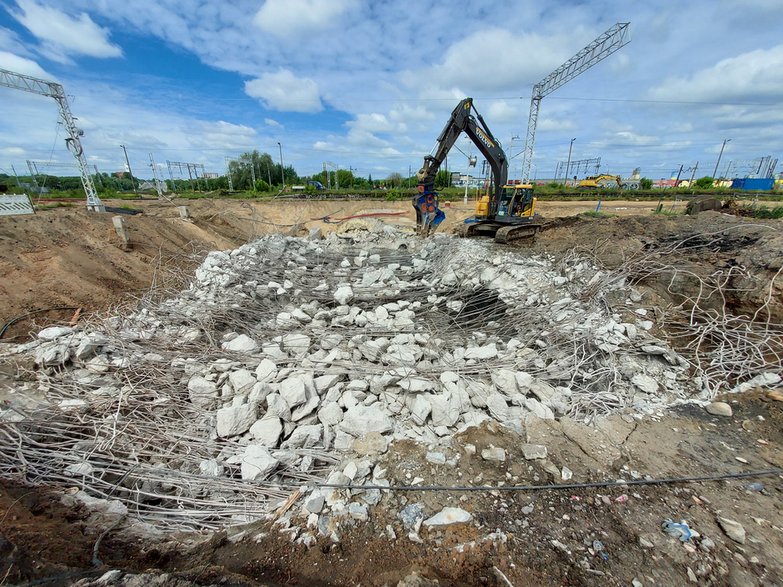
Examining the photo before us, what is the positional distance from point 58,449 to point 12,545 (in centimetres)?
156

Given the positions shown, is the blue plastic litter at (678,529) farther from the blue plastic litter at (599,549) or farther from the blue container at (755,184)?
the blue container at (755,184)

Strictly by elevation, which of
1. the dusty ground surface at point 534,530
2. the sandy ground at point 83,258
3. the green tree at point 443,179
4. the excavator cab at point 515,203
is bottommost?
the dusty ground surface at point 534,530

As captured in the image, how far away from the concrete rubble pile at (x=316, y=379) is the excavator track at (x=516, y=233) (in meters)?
3.25

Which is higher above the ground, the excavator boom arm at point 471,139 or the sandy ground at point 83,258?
the excavator boom arm at point 471,139

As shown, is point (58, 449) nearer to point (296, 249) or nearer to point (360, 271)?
point (360, 271)

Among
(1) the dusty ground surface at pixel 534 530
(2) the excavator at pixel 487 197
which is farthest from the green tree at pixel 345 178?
(1) the dusty ground surface at pixel 534 530

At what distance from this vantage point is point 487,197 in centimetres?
1114

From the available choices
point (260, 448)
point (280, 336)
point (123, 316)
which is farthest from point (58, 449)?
point (123, 316)

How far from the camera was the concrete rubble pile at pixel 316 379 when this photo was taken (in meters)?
2.72

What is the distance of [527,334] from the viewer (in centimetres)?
463

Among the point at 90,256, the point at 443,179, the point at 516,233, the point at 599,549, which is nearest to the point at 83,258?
the point at 90,256

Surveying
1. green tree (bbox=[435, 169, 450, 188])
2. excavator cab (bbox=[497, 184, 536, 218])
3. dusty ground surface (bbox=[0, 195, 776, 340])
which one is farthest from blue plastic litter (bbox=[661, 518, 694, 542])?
green tree (bbox=[435, 169, 450, 188])

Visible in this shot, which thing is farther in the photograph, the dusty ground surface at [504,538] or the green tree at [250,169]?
the green tree at [250,169]

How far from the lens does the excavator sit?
9.57 metres
